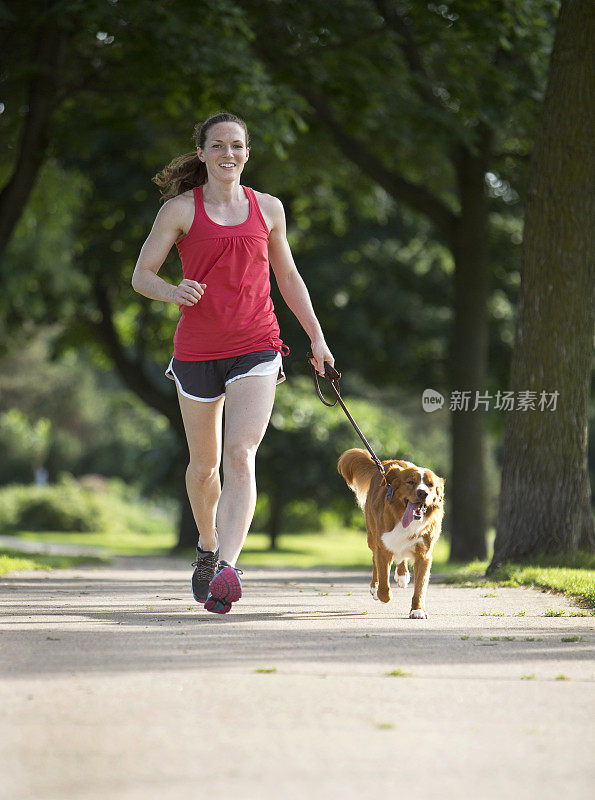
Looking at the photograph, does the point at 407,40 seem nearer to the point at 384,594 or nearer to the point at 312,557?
the point at 384,594

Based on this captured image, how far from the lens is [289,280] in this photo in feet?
20.3

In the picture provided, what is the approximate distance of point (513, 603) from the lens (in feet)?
22.5

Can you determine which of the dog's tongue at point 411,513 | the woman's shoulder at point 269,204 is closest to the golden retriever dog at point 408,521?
the dog's tongue at point 411,513

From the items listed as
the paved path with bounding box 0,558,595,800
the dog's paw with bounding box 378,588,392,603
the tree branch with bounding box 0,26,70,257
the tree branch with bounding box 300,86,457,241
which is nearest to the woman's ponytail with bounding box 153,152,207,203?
the paved path with bounding box 0,558,595,800

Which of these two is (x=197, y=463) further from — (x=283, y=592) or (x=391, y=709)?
(x=391, y=709)

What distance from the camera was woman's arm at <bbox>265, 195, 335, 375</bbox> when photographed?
5953 mm

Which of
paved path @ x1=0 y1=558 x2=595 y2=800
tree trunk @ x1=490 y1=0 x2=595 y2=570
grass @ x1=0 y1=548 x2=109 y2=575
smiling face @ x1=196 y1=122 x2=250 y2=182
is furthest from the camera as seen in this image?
grass @ x1=0 y1=548 x2=109 y2=575

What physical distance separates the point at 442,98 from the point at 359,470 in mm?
9579

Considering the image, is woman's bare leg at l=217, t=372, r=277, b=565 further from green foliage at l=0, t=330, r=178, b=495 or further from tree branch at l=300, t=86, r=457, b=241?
green foliage at l=0, t=330, r=178, b=495

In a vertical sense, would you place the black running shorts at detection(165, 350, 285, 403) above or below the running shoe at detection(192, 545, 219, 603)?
above

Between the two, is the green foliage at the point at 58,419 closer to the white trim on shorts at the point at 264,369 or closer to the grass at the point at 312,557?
the grass at the point at 312,557

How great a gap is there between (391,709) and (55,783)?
119 cm

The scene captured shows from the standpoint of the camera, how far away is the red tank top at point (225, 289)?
5641 mm

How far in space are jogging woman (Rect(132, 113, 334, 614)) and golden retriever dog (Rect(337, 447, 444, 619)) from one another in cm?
94
